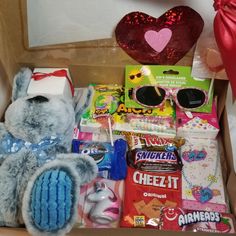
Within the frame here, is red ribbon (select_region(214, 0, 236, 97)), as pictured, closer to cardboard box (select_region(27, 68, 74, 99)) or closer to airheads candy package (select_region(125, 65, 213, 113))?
airheads candy package (select_region(125, 65, 213, 113))

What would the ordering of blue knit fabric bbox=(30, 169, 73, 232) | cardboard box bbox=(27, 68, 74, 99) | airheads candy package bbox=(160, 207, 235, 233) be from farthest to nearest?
cardboard box bbox=(27, 68, 74, 99)
airheads candy package bbox=(160, 207, 235, 233)
blue knit fabric bbox=(30, 169, 73, 232)

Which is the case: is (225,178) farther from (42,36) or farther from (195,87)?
(42,36)

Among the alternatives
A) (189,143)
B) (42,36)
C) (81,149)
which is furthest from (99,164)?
(42,36)

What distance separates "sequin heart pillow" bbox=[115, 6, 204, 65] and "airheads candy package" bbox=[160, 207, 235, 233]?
35 cm

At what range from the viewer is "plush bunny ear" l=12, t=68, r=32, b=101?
28.0 inches

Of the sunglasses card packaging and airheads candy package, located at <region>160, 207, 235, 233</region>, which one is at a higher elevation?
the sunglasses card packaging

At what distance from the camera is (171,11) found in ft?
2.46

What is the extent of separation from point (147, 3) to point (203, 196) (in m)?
0.43

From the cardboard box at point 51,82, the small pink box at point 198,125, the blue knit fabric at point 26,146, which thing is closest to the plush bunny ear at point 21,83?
the cardboard box at point 51,82

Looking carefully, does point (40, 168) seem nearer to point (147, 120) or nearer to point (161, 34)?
point (147, 120)

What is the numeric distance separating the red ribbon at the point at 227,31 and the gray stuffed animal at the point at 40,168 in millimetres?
310

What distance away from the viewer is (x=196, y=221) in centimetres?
62

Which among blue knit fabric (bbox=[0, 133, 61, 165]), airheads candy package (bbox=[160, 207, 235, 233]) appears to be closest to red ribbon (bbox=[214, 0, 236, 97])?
airheads candy package (bbox=[160, 207, 235, 233])

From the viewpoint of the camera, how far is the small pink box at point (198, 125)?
75 centimetres
